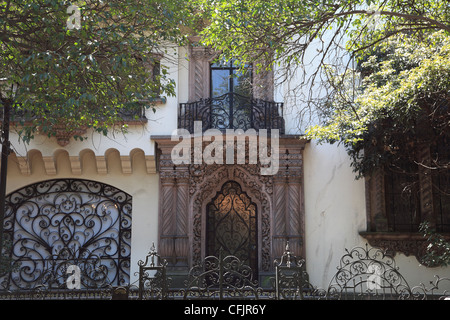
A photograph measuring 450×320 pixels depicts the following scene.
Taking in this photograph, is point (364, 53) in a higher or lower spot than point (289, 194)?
higher

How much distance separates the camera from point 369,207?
12.5 meters

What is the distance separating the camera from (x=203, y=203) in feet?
42.7

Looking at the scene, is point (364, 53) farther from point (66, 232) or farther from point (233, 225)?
point (66, 232)

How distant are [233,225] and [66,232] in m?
3.70

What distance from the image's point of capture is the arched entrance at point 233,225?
12945mm

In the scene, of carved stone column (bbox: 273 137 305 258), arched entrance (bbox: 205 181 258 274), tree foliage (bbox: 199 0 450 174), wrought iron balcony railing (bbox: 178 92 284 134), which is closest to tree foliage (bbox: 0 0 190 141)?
tree foliage (bbox: 199 0 450 174)

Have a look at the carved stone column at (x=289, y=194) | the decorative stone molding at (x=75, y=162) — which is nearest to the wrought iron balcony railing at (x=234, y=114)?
the carved stone column at (x=289, y=194)

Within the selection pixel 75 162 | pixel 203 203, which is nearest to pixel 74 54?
pixel 75 162

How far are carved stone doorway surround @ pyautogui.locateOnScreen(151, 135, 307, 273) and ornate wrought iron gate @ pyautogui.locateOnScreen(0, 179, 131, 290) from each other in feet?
3.43

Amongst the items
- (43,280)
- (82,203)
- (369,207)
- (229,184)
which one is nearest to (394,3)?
(369,207)

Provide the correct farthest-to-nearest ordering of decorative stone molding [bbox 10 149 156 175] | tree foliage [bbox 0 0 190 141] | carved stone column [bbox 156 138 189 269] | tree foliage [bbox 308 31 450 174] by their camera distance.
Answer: decorative stone molding [bbox 10 149 156 175], carved stone column [bbox 156 138 189 269], tree foliage [bbox 308 31 450 174], tree foliage [bbox 0 0 190 141]

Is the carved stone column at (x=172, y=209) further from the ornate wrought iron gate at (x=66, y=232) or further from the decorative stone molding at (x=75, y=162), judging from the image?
the ornate wrought iron gate at (x=66, y=232)

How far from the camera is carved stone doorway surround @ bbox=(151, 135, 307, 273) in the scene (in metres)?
12.4

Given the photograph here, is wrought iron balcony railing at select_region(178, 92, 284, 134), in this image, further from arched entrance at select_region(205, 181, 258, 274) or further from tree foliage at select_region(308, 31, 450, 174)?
arched entrance at select_region(205, 181, 258, 274)
